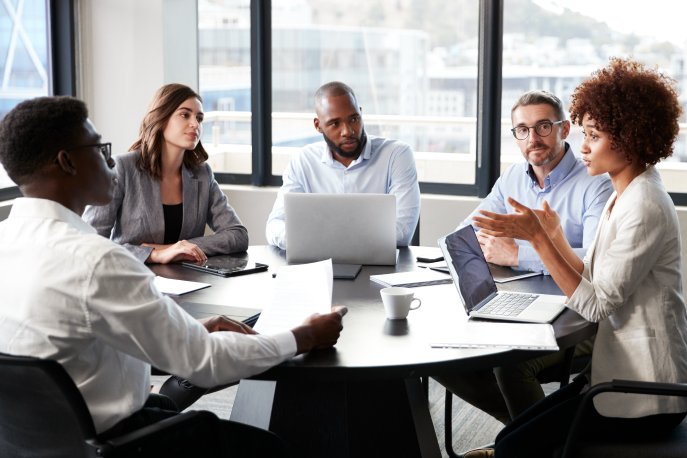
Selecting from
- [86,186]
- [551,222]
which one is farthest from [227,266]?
[551,222]

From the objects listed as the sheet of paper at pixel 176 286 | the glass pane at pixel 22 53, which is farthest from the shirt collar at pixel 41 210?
the glass pane at pixel 22 53

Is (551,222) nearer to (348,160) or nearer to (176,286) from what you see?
(176,286)

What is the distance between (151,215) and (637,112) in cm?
177

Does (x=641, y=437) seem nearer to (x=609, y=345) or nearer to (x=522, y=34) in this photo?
(x=609, y=345)

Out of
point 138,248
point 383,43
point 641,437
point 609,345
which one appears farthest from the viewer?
point 383,43

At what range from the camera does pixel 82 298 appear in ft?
3.57

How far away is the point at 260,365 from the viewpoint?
1258mm

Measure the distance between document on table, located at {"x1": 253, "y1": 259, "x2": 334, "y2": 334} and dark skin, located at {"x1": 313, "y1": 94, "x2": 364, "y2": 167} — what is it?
1133mm

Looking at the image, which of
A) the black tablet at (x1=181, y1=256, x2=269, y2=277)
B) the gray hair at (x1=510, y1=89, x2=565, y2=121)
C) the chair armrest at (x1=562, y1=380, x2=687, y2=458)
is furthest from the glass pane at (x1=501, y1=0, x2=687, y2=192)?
the chair armrest at (x1=562, y1=380, x2=687, y2=458)

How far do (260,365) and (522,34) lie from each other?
351cm

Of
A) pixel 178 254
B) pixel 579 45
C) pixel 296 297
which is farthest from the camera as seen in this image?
pixel 579 45

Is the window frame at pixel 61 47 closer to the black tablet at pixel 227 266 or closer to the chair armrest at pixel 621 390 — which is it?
the black tablet at pixel 227 266

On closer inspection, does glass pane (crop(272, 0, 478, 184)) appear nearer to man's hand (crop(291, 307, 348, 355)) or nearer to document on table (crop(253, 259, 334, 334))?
document on table (crop(253, 259, 334, 334))

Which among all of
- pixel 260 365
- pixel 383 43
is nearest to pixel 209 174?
pixel 260 365
